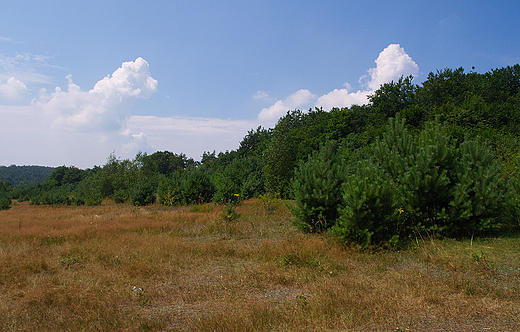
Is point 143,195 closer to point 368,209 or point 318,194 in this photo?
point 318,194

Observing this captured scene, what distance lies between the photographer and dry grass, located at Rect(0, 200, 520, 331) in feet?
12.7

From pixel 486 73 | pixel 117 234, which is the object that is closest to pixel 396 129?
pixel 117 234

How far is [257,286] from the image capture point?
5.29 m

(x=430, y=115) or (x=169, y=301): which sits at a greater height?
(x=430, y=115)

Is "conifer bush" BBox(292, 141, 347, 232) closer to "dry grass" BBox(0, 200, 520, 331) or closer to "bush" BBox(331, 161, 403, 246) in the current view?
"dry grass" BBox(0, 200, 520, 331)

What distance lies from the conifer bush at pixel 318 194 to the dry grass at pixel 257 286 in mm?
858

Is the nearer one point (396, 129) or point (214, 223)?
point (396, 129)

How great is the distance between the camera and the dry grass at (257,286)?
387 centimetres

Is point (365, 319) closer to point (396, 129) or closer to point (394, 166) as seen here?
point (394, 166)

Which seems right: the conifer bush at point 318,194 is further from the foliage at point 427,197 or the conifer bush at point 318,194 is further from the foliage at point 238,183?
the foliage at point 238,183

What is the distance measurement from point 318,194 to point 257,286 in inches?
163

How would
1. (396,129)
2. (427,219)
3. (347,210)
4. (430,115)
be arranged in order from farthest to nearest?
(430,115) → (396,129) → (427,219) → (347,210)

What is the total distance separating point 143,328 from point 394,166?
7.39m

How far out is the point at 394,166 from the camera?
27.2 feet
